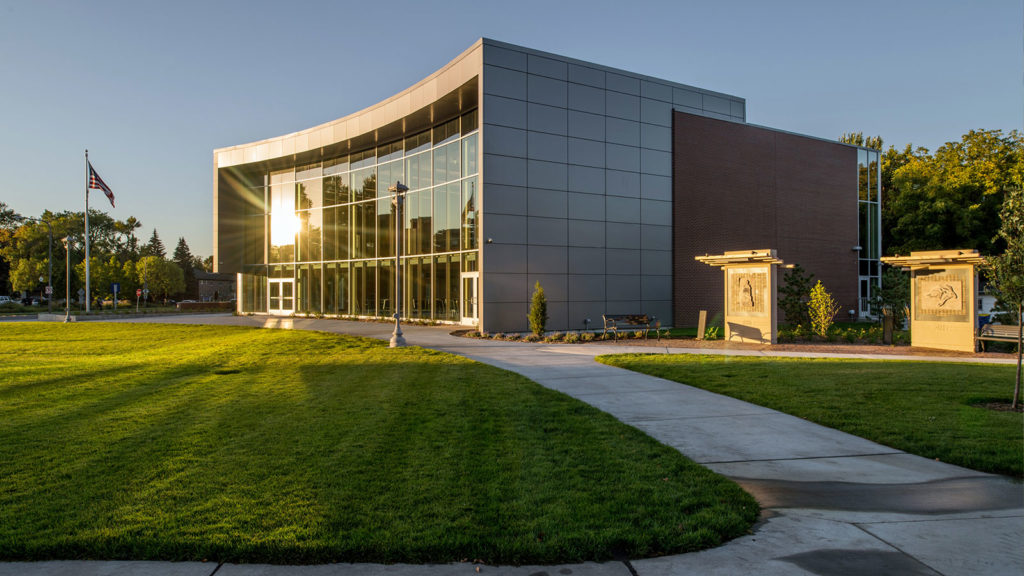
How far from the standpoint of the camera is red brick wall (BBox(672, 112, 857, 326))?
88.0ft

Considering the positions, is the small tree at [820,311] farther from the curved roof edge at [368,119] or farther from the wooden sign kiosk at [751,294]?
the curved roof edge at [368,119]

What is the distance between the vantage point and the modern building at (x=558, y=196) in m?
23.0

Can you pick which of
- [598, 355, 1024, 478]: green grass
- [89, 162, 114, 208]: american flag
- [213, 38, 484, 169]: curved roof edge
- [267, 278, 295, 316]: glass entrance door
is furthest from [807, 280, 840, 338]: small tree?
[89, 162, 114, 208]: american flag

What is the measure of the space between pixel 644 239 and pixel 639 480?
21726 mm

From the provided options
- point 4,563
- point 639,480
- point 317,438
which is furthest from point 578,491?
point 4,563

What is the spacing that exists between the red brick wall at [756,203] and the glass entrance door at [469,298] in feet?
32.0

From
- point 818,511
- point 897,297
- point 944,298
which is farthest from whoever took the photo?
point 897,297

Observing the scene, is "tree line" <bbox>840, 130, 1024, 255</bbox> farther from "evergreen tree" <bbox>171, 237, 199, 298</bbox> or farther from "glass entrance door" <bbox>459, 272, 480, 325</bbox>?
"evergreen tree" <bbox>171, 237, 199, 298</bbox>

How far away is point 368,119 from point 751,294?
21599mm

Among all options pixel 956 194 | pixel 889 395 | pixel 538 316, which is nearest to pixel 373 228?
pixel 538 316

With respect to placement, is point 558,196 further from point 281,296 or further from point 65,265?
point 65,265

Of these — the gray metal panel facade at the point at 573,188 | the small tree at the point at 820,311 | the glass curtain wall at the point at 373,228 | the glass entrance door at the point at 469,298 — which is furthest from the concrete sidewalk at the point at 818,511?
the glass curtain wall at the point at 373,228

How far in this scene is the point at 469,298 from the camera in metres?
26.0

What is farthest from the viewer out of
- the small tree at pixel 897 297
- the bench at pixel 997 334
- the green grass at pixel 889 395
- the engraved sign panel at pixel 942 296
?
the small tree at pixel 897 297
